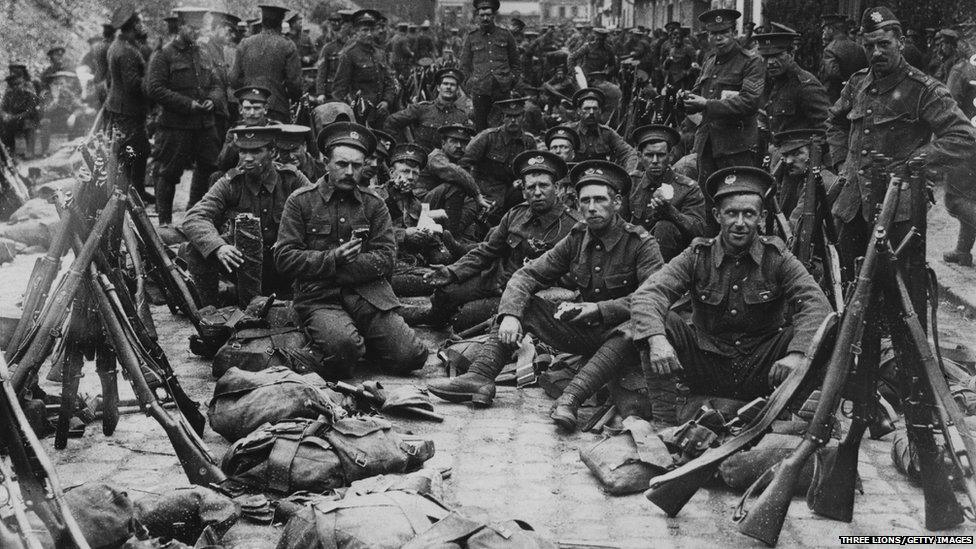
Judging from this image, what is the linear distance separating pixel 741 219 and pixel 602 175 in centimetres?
123

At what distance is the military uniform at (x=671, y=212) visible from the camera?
854 centimetres

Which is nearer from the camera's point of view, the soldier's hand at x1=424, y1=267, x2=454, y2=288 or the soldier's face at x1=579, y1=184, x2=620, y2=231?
the soldier's face at x1=579, y1=184, x2=620, y2=231

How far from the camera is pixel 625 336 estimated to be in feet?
21.5

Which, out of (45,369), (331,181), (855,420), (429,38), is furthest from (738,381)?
(429,38)

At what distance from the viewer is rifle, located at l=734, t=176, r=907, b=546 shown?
4.61 meters

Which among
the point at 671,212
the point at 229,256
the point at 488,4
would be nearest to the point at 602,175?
the point at 671,212

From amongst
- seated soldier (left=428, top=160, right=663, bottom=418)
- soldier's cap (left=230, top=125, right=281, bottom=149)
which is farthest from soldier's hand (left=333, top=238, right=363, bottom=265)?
soldier's cap (left=230, top=125, right=281, bottom=149)

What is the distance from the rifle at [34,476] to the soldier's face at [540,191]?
15.4ft

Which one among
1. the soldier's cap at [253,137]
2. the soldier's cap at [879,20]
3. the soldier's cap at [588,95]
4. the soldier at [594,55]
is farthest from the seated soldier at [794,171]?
the soldier at [594,55]

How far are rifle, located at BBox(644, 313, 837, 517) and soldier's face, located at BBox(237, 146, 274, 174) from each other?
464 cm

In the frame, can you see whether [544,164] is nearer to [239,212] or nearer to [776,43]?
[239,212]

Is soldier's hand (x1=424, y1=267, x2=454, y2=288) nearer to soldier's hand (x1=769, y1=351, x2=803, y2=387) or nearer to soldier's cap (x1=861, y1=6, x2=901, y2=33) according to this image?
soldier's hand (x1=769, y1=351, x2=803, y2=387)

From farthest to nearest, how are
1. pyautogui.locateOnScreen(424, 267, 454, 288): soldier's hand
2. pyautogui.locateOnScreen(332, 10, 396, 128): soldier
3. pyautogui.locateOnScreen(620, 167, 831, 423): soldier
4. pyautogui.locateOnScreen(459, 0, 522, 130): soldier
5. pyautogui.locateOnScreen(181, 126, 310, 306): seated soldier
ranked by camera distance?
1. pyautogui.locateOnScreen(459, 0, 522, 130): soldier
2. pyautogui.locateOnScreen(332, 10, 396, 128): soldier
3. pyautogui.locateOnScreen(181, 126, 310, 306): seated soldier
4. pyautogui.locateOnScreen(424, 267, 454, 288): soldier's hand
5. pyautogui.locateOnScreen(620, 167, 831, 423): soldier

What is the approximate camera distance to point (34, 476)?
13.3 feet
